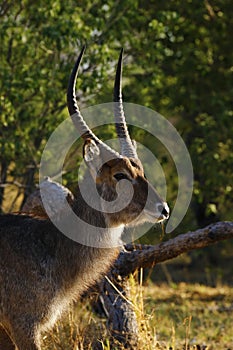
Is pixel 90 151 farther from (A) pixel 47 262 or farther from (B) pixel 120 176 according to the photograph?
(A) pixel 47 262

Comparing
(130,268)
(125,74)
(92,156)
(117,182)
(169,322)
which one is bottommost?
(169,322)

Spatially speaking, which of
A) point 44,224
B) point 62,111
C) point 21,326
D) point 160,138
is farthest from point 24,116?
point 21,326

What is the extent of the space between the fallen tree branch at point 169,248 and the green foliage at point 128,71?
268 cm

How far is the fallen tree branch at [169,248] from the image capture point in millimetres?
6363

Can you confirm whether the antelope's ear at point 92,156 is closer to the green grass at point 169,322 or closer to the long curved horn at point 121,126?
the long curved horn at point 121,126

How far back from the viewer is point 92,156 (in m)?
5.78

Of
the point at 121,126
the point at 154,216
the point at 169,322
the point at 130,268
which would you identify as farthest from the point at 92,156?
the point at 169,322

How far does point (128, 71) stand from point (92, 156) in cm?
513

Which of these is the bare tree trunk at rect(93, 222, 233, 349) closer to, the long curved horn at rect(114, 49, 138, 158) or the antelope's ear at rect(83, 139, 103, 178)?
the long curved horn at rect(114, 49, 138, 158)

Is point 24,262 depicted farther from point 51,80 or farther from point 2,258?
point 51,80

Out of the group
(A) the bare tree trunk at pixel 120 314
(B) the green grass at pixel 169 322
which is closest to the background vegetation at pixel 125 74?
(B) the green grass at pixel 169 322

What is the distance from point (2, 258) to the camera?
5.77 metres

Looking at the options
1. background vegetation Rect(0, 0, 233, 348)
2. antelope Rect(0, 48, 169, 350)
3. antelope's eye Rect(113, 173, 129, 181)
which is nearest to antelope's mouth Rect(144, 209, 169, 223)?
antelope Rect(0, 48, 169, 350)

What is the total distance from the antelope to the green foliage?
3.20 meters
